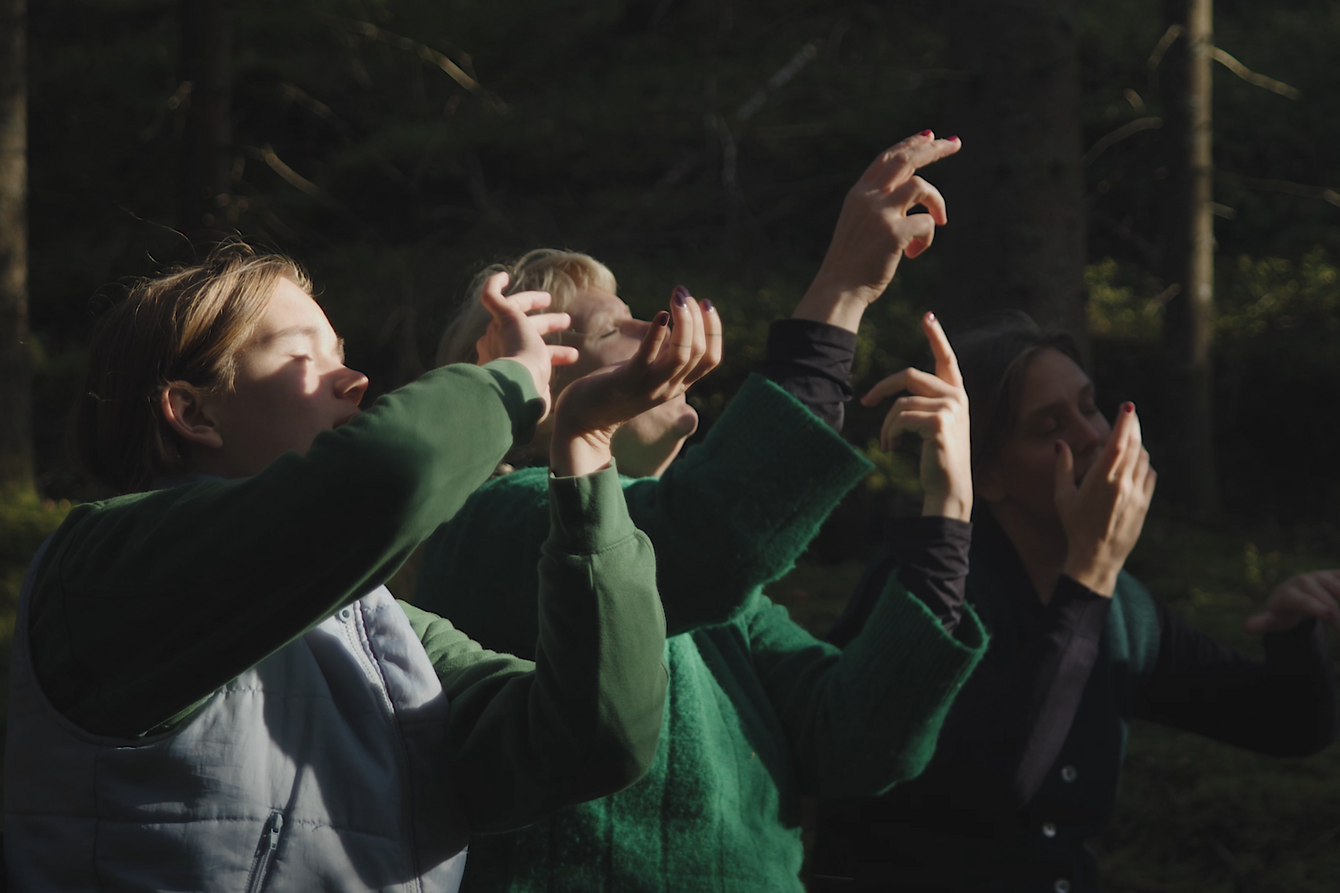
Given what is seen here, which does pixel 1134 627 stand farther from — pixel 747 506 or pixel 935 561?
pixel 747 506

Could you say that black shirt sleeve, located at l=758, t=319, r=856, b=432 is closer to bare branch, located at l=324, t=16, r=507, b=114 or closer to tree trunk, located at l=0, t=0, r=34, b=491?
bare branch, located at l=324, t=16, r=507, b=114

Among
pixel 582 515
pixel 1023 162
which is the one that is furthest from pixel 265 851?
pixel 1023 162

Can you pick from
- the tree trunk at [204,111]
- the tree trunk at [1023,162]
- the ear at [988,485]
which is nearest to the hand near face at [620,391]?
the ear at [988,485]

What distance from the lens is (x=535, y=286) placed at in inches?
93.0

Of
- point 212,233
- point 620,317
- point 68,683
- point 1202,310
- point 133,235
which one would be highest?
point 620,317

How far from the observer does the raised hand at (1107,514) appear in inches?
94.7

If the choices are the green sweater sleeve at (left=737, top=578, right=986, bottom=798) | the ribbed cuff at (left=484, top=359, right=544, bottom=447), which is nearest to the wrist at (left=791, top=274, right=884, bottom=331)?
the green sweater sleeve at (left=737, top=578, right=986, bottom=798)

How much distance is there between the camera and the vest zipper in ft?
4.52

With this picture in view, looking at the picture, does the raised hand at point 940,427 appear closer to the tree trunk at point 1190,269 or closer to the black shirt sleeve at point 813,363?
the black shirt sleeve at point 813,363

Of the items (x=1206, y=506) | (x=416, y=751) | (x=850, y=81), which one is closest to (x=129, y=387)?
(x=416, y=751)

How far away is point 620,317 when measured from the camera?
2357 millimetres

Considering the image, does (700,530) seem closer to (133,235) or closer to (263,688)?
(263,688)

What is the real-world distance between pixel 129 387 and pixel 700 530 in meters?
0.83

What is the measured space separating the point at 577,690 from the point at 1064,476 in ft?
4.85
